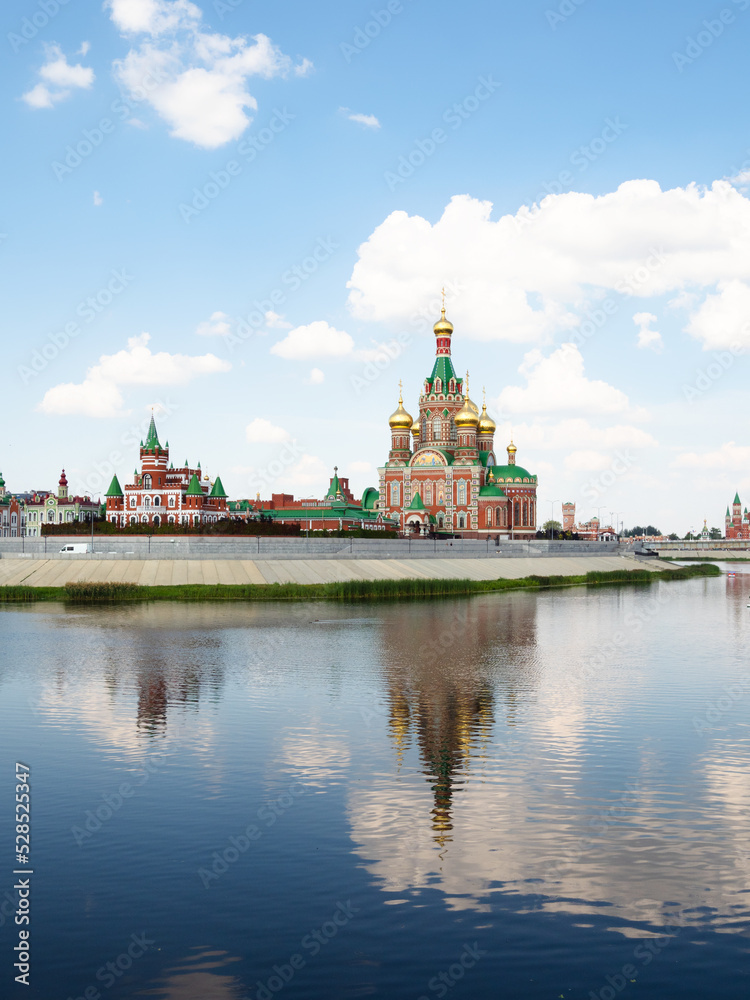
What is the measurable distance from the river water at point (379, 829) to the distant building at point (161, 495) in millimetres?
90060

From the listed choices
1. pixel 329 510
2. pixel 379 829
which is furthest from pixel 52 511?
pixel 379 829

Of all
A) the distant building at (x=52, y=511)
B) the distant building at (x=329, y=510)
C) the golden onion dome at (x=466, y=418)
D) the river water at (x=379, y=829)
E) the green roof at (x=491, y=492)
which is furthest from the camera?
the distant building at (x=52, y=511)

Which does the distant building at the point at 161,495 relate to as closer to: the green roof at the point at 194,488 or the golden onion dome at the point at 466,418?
the green roof at the point at 194,488

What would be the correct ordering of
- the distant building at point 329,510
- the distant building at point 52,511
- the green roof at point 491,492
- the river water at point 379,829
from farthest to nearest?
the distant building at point 52,511
the green roof at point 491,492
the distant building at point 329,510
the river water at point 379,829

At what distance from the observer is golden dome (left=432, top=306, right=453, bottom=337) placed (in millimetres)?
129375

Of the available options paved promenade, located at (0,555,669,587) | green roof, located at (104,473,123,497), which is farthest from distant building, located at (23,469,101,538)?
paved promenade, located at (0,555,669,587)

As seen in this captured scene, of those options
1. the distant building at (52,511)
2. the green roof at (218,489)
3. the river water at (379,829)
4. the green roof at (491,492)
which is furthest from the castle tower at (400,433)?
the river water at (379,829)

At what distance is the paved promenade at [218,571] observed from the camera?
219 ft

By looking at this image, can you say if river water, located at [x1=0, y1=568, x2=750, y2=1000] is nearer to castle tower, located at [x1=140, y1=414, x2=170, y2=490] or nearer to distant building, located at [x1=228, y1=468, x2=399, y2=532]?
distant building, located at [x1=228, y1=468, x2=399, y2=532]

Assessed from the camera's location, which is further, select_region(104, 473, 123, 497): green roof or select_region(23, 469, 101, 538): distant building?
select_region(23, 469, 101, 538): distant building

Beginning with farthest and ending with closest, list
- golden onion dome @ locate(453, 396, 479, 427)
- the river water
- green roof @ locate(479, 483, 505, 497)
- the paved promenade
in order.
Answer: golden onion dome @ locate(453, 396, 479, 427) < green roof @ locate(479, 483, 505, 497) < the paved promenade < the river water

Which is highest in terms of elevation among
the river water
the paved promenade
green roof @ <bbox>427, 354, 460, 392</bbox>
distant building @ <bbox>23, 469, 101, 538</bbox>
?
green roof @ <bbox>427, 354, 460, 392</bbox>

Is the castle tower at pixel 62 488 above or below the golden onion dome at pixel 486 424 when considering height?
below

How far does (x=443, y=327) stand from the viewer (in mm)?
129375
